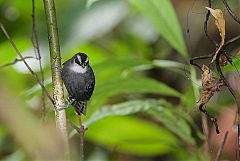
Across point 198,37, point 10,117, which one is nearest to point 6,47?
point 198,37

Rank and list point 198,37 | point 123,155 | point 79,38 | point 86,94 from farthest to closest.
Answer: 1. point 198,37
2. point 123,155
3. point 79,38
4. point 86,94

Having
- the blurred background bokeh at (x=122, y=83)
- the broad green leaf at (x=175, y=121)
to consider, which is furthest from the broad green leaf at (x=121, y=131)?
the broad green leaf at (x=175, y=121)

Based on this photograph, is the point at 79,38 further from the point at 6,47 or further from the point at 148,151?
the point at 148,151

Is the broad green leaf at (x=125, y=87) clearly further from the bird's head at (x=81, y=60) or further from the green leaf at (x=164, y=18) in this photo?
the bird's head at (x=81, y=60)

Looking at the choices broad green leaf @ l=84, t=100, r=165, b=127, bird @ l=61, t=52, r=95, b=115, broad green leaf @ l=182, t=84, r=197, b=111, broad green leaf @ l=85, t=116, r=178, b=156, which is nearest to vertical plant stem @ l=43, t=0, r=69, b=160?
bird @ l=61, t=52, r=95, b=115

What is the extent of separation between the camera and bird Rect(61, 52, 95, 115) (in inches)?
29.7

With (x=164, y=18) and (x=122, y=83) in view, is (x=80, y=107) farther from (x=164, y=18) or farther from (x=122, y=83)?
(x=164, y=18)

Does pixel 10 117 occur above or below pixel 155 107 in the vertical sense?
Result: below

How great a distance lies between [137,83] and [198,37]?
→ 4.57 ft

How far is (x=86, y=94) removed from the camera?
759 mm

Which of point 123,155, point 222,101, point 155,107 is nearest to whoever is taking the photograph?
point 155,107

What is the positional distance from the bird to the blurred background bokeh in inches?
2.2

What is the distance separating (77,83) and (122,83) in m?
0.50

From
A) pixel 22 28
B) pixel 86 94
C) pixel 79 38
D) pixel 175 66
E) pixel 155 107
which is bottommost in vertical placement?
pixel 86 94
